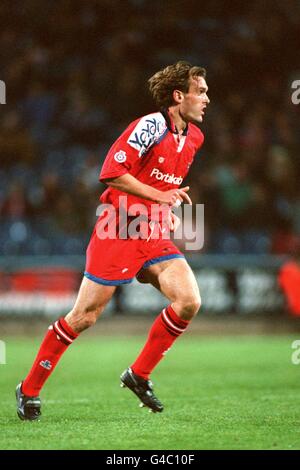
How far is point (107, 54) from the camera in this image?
645 inches

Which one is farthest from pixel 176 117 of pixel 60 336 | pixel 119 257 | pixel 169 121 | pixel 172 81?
pixel 60 336

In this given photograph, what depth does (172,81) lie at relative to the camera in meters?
6.19

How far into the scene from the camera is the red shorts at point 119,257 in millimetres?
5895

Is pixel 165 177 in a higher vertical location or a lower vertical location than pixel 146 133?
lower

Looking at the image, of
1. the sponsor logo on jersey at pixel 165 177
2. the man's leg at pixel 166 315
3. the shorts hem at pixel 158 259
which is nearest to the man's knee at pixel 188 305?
the man's leg at pixel 166 315

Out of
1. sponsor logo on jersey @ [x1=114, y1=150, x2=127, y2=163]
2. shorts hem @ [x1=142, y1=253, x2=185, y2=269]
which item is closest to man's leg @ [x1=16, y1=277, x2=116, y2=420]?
shorts hem @ [x1=142, y1=253, x2=185, y2=269]

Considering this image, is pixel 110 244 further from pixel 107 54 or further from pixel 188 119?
pixel 107 54

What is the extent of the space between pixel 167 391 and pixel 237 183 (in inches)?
274

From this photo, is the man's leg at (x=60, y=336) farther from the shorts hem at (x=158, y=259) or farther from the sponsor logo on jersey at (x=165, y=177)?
the sponsor logo on jersey at (x=165, y=177)

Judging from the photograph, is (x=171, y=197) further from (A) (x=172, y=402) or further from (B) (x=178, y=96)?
(A) (x=172, y=402)

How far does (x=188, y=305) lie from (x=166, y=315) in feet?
0.66

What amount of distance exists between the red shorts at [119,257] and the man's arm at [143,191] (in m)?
0.38

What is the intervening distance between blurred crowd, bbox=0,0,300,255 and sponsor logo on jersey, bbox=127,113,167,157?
7520 mm

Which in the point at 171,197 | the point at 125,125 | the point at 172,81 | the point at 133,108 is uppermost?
the point at 133,108
